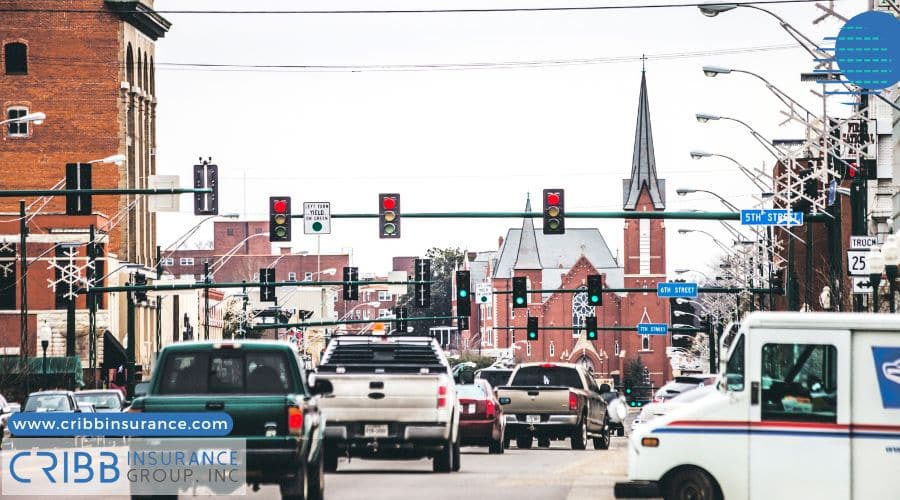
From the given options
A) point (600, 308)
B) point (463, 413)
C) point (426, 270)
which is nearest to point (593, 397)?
point (463, 413)

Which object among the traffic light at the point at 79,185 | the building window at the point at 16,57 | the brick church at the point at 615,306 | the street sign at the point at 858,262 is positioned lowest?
the brick church at the point at 615,306

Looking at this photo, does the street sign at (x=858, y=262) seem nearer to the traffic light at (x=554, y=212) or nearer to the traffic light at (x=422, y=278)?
the traffic light at (x=554, y=212)

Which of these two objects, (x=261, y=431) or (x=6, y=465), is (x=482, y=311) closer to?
(x=6, y=465)

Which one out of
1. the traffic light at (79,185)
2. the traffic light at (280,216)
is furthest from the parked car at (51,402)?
the traffic light at (280,216)

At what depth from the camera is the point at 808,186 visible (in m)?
57.1

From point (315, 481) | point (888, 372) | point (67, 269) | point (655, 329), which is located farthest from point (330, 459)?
point (655, 329)

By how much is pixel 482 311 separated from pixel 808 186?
466 ft

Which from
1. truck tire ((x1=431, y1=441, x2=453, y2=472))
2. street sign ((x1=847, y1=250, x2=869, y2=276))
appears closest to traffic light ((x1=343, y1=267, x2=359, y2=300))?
street sign ((x1=847, y1=250, x2=869, y2=276))

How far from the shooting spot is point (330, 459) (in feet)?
81.5

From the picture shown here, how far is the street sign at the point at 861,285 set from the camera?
3703 centimetres

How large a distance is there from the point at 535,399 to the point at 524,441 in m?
2.65

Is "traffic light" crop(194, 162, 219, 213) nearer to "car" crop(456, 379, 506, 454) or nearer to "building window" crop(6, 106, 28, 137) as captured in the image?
"car" crop(456, 379, 506, 454)

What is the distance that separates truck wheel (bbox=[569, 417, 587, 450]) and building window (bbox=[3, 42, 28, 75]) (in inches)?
2376

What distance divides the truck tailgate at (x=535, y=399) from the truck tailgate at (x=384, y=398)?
11.9 meters
